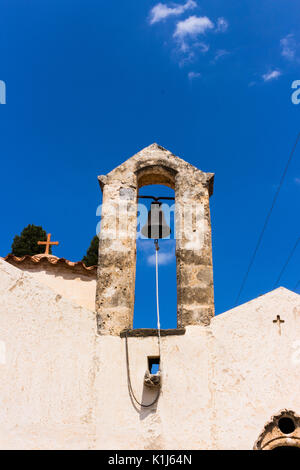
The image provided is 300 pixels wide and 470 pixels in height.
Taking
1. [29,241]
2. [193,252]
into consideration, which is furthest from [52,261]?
[193,252]

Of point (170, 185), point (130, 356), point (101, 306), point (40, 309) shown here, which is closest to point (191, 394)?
point (130, 356)

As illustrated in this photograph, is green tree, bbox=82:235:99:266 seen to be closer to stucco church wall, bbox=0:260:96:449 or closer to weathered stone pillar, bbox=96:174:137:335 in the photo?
weathered stone pillar, bbox=96:174:137:335

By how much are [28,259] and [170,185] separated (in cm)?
422

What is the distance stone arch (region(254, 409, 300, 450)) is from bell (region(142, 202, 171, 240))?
2.43 meters

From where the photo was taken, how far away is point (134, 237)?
5.21 m

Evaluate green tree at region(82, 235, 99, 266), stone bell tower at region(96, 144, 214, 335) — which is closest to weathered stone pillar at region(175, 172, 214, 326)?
stone bell tower at region(96, 144, 214, 335)

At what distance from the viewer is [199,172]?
559 cm

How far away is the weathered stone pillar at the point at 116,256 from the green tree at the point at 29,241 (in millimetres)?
6902

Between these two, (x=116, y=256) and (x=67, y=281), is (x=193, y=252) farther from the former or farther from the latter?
(x=67, y=281)

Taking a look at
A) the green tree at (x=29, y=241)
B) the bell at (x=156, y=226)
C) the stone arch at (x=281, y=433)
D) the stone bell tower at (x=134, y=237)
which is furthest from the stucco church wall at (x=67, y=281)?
the stone arch at (x=281, y=433)

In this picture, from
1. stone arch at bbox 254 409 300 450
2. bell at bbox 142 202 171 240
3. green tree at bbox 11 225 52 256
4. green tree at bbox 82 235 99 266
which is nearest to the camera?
stone arch at bbox 254 409 300 450

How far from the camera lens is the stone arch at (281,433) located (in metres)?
4.00

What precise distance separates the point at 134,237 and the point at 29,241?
7.43 m

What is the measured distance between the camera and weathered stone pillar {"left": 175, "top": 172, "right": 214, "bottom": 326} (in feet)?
15.6
